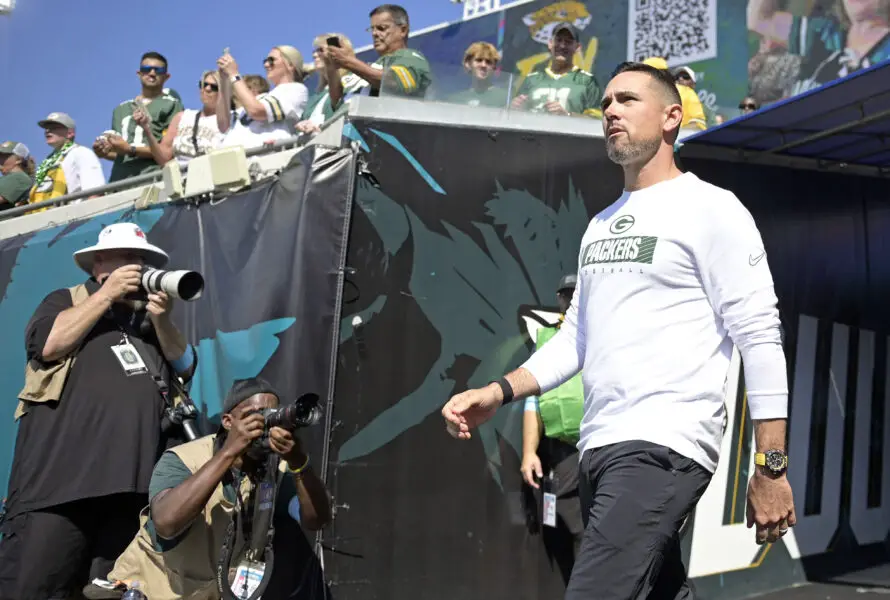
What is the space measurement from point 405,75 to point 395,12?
104 centimetres

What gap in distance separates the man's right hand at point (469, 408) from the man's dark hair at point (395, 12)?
414 cm

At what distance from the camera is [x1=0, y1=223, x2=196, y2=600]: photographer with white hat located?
4.03 m

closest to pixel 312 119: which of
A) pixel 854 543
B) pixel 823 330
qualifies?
pixel 823 330

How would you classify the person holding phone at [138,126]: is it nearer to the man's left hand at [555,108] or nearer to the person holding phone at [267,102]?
the person holding phone at [267,102]

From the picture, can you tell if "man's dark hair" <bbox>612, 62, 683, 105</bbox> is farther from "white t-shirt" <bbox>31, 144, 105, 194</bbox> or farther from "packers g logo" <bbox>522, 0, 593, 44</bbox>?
"packers g logo" <bbox>522, 0, 593, 44</bbox>

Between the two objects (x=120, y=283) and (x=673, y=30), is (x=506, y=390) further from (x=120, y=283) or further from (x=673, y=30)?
(x=673, y=30)

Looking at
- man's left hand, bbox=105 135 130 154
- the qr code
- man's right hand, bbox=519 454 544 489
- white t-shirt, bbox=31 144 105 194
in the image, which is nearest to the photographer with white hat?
man's right hand, bbox=519 454 544 489

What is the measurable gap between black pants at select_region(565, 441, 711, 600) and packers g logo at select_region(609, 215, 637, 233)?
0.64m

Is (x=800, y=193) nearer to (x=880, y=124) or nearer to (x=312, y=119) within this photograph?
(x=880, y=124)

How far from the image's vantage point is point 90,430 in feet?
13.6

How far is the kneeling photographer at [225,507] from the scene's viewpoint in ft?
12.3

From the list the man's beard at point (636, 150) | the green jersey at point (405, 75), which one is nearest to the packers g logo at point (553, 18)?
the green jersey at point (405, 75)

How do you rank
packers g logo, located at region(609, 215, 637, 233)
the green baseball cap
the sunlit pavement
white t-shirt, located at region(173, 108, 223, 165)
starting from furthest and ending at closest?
the green baseball cap < white t-shirt, located at region(173, 108, 223, 165) < the sunlit pavement < packers g logo, located at region(609, 215, 637, 233)

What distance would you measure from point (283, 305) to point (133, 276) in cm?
110
